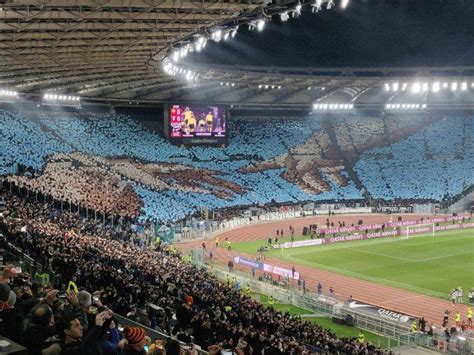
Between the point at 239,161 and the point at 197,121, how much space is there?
6.33 metres

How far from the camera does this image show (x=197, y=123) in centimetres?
6253

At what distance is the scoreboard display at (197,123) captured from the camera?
202ft

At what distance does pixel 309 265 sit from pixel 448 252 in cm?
1064

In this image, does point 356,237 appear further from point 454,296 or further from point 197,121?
point 197,121

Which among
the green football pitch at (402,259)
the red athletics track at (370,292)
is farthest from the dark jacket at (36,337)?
the green football pitch at (402,259)

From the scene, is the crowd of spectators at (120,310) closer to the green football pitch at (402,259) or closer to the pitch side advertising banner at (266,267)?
the pitch side advertising banner at (266,267)

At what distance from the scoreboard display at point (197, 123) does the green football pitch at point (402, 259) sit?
65.5 ft

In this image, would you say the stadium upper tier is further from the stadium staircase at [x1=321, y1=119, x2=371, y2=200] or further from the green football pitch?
the green football pitch

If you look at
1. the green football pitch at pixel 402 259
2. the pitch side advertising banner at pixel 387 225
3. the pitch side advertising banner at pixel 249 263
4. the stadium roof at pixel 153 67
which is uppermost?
the stadium roof at pixel 153 67

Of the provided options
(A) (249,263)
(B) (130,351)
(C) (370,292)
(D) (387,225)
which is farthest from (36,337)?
(D) (387,225)

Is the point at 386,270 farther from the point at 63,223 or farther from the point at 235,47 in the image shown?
the point at 235,47

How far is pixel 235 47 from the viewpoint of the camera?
56938 millimetres

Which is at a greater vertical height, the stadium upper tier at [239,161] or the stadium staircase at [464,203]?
the stadium upper tier at [239,161]

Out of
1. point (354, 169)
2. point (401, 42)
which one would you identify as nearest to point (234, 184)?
point (354, 169)
